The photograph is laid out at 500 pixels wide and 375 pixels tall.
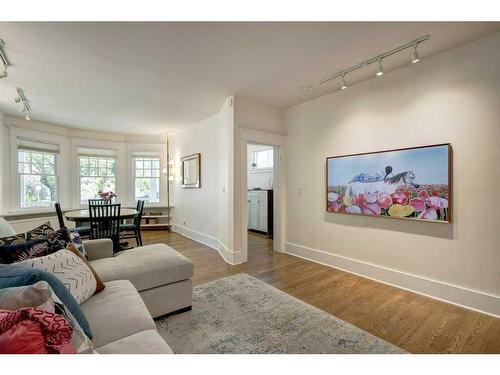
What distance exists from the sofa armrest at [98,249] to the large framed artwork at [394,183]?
2.79 meters

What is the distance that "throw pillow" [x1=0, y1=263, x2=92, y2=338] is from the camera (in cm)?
108

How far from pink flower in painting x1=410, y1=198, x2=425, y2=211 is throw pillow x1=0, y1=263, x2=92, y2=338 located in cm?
299

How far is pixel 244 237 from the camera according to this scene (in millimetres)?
3664

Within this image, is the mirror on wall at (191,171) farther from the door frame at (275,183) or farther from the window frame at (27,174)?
the window frame at (27,174)

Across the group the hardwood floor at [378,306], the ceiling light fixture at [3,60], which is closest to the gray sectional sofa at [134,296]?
the hardwood floor at [378,306]

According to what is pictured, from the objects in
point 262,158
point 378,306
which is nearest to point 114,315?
point 378,306

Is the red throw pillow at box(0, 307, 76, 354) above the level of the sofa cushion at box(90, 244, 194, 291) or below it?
above

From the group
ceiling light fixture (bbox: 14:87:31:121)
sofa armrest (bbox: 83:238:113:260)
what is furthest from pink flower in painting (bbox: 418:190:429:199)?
ceiling light fixture (bbox: 14:87:31:121)

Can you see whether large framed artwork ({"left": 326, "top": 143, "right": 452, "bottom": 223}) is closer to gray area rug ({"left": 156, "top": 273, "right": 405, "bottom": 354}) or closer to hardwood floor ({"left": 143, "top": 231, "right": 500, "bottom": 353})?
hardwood floor ({"left": 143, "top": 231, "right": 500, "bottom": 353})

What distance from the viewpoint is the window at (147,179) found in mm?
6293

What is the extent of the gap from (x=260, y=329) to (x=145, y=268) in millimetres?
1080

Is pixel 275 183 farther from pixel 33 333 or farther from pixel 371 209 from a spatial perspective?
pixel 33 333

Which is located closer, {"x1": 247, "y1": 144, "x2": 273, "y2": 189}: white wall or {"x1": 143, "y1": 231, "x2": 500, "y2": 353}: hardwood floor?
{"x1": 143, "y1": 231, "x2": 500, "y2": 353}: hardwood floor
